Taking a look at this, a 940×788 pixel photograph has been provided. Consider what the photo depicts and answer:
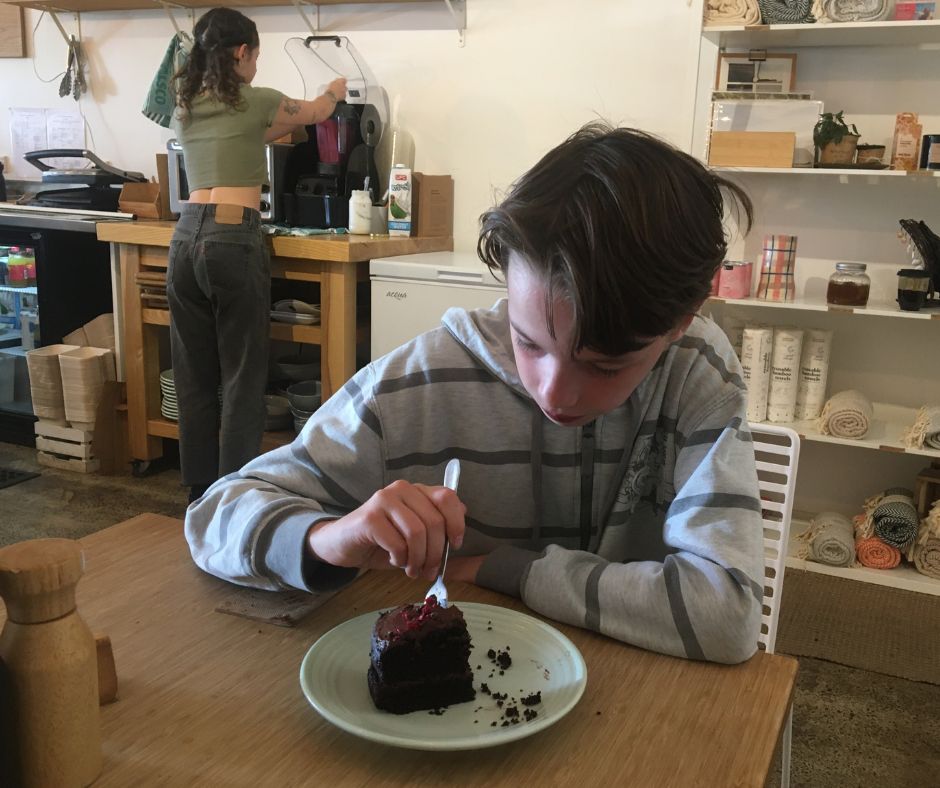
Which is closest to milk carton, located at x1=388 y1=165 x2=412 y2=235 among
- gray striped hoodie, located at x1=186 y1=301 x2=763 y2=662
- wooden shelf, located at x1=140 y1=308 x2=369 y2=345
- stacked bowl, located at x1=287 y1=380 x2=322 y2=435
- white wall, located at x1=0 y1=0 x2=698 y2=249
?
white wall, located at x1=0 y1=0 x2=698 y2=249

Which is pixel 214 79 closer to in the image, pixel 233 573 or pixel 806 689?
pixel 233 573

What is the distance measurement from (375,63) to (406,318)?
1.19 m

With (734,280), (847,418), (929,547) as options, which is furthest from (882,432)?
(734,280)

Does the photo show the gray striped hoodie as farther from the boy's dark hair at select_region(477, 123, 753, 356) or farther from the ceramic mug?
the ceramic mug

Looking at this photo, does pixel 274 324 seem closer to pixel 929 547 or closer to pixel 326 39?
pixel 326 39

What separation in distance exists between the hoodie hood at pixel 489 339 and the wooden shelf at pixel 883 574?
6.12 feet

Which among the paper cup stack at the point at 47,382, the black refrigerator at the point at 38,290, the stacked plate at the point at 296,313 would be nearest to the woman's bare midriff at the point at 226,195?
the stacked plate at the point at 296,313

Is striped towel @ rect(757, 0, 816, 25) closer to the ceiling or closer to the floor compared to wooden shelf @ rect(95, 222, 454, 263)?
closer to the ceiling

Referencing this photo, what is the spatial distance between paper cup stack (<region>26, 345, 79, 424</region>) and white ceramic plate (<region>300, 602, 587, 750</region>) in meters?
2.91

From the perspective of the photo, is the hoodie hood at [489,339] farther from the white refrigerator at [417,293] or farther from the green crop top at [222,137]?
the green crop top at [222,137]

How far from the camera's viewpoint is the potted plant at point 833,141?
257cm

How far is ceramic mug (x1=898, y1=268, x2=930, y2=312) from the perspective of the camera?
253cm

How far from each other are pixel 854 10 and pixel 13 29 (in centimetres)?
365

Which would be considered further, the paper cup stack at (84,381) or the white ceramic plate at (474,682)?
the paper cup stack at (84,381)
